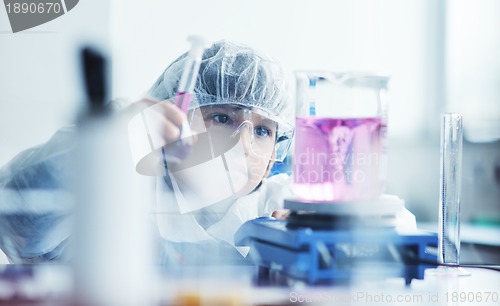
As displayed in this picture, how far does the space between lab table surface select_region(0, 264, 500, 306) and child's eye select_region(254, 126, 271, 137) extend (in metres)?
0.70

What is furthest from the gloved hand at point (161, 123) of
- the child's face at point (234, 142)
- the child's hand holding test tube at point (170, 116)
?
the child's face at point (234, 142)

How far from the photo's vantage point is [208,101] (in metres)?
1.64

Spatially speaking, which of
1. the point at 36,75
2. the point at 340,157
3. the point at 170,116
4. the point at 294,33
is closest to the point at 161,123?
the point at 170,116

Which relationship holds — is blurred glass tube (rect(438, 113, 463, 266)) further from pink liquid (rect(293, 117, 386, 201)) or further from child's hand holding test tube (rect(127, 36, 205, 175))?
child's hand holding test tube (rect(127, 36, 205, 175))

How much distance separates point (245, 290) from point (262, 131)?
88cm

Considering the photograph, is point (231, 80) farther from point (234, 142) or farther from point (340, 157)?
point (340, 157)

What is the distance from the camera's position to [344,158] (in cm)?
88

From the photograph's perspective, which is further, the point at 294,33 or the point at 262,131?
the point at 294,33

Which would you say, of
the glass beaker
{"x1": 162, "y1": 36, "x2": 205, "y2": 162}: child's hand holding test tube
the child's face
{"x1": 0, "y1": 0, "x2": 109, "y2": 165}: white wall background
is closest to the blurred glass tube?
the glass beaker

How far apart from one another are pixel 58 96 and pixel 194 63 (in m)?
1.83

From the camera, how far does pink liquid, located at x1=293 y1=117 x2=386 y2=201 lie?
0.88m

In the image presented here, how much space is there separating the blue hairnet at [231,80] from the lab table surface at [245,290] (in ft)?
2.42

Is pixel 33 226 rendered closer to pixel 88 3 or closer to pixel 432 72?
pixel 88 3

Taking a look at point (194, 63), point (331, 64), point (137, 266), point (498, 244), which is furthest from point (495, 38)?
point (137, 266)
